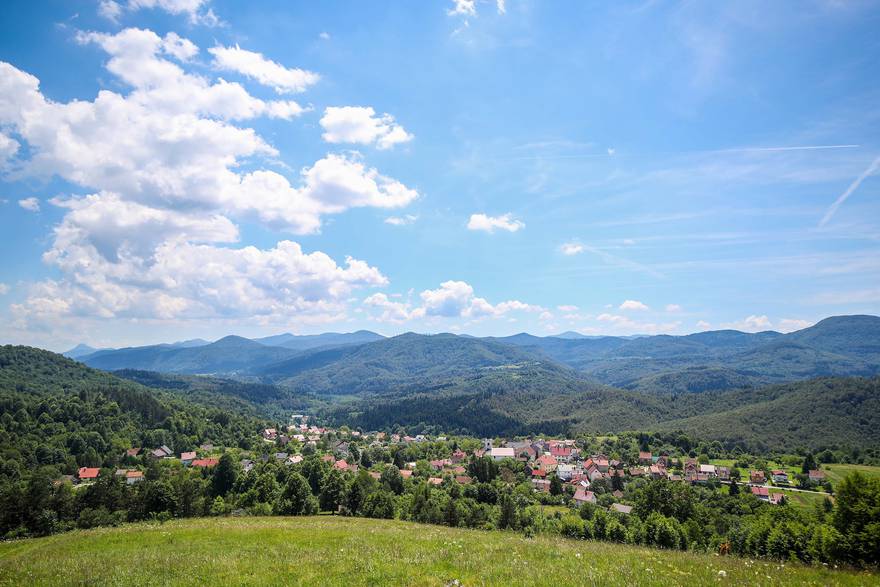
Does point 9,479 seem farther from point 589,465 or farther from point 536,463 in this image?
point 589,465

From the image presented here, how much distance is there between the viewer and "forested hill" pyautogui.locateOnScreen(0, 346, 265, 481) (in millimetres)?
93375

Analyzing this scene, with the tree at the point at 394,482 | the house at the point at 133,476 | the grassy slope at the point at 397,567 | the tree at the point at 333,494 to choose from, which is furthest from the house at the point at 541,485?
the grassy slope at the point at 397,567

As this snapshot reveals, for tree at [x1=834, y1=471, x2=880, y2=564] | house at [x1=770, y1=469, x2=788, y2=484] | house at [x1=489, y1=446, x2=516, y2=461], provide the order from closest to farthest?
tree at [x1=834, y1=471, x2=880, y2=564]
house at [x1=770, y1=469, x2=788, y2=484]
house at [x1=489, y1=446, x2=516, y2=461]

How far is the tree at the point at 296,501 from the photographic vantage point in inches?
1843

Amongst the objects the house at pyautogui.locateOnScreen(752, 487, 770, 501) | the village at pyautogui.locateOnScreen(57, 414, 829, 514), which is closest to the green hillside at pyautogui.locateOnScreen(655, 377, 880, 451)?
the village at pyautogui.locateOnScreen(57, 414, 829, 514)

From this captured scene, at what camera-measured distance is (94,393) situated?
439 ft

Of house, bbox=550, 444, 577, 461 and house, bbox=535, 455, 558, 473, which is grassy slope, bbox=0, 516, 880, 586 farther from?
house, bbox=550, 444, 577, 461

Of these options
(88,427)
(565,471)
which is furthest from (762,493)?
(88,427)

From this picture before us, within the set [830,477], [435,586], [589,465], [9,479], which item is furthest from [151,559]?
[830,477]

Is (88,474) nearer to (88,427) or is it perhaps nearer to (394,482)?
(88,427)

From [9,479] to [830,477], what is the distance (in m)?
191

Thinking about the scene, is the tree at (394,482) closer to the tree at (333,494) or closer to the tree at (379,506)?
the tree at (333,494)

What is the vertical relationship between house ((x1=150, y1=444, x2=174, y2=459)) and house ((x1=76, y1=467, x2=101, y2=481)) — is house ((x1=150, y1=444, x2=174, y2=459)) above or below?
below

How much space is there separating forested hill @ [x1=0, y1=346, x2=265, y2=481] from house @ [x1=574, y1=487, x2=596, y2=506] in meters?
103
